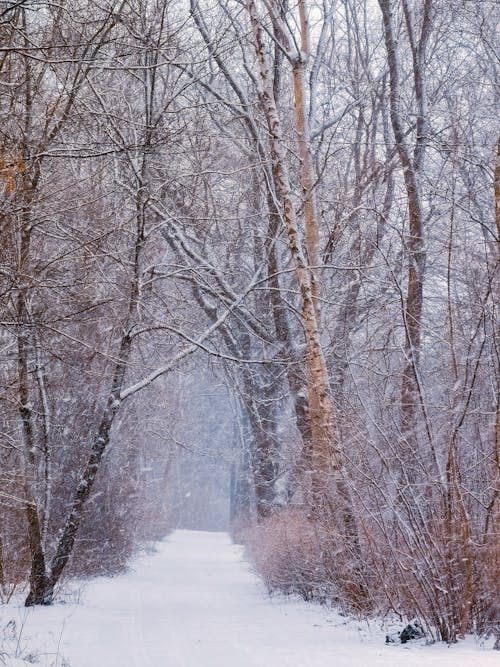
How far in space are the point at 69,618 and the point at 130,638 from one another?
1681mm

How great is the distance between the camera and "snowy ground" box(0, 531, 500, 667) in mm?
7203

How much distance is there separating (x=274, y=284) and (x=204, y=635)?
9.32m

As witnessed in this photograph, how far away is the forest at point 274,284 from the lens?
26.9 feet

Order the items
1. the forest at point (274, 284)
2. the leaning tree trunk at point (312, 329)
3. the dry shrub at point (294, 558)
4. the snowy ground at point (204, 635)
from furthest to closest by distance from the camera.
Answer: the dry shrub at point (294, 558)
the leaning tree trunk at point (312, 329)
the forest at point (274, 284)
the snowy ground at point (204, 635)

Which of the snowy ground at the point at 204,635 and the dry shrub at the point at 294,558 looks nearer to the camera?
the snowy ground at the point at 204,635

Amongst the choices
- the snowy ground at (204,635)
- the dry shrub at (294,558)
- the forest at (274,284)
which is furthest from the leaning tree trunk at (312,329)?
the snowy ground at (204,635)

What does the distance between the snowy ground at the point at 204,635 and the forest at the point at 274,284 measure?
0.60 metres

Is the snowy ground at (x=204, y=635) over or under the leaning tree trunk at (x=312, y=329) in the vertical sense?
under

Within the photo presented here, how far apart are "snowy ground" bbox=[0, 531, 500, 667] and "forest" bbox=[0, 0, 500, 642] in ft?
1.96

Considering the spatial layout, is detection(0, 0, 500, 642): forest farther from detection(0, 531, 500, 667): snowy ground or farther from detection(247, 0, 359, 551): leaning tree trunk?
detection(0, 531, 500, 667): snowy ground

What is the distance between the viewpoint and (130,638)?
887 cm

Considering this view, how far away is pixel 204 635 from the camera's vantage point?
9.26 meters

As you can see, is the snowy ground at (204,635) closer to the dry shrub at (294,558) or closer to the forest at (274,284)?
the dry shrub at (294,558)

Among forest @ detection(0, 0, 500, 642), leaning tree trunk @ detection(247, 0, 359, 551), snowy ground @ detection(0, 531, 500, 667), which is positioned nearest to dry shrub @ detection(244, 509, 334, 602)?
forest @ detection(0, 0, 500, 642)
